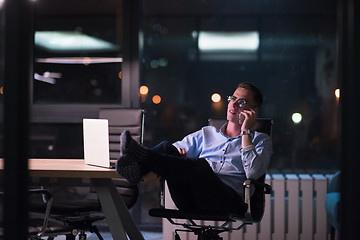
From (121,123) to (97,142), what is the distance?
82cm

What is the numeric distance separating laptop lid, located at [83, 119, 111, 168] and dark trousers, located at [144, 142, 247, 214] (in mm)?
274

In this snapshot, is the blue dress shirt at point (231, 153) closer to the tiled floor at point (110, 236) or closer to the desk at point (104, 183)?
the desk at point (104, 183)

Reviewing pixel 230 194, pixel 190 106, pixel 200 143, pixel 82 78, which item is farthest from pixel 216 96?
pixel 230 194

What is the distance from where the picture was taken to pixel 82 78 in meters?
5.12

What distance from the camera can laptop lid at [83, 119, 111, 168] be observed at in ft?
9.01

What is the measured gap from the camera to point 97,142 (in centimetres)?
283

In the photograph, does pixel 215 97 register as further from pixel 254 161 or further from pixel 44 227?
pixel 44 227

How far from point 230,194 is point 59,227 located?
3.20 ft

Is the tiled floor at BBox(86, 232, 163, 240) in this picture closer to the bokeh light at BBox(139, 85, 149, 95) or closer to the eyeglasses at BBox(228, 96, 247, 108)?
the bokeh light at BBox(139, 85, 149, 95)

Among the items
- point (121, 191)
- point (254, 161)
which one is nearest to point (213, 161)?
point (254, 161)

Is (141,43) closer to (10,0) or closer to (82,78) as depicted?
(82,78)

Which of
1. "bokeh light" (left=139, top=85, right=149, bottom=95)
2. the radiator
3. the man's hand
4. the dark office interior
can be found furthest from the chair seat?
"bokeh light" (left=139, top=85, right=149, bottom=95)

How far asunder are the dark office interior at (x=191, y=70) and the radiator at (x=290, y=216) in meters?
0.85

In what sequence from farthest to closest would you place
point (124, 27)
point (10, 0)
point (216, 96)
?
point (216, 96)
point (124, 27)
point (10, 0)
